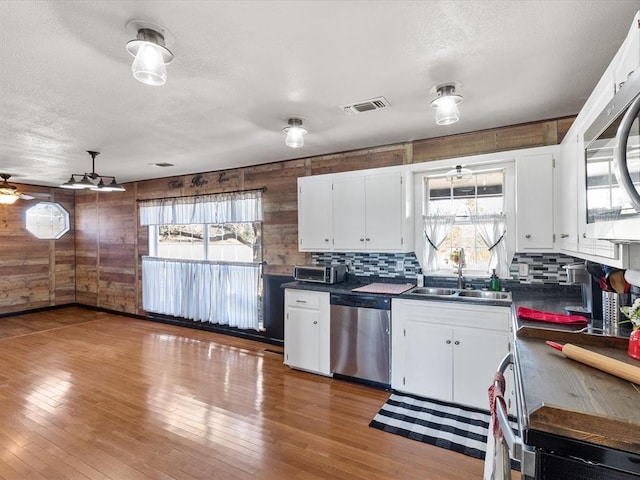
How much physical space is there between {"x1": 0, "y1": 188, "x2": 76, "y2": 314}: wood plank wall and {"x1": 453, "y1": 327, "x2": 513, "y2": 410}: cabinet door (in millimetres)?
7560

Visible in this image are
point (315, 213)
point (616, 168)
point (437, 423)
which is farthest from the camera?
point (315, 213)

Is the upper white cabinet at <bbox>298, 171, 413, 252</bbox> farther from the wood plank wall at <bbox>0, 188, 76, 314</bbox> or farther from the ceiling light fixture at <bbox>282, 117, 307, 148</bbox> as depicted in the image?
the wood plank wall at <bbox>0, 188, 76, 314</bbox>

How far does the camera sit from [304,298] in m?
3.54

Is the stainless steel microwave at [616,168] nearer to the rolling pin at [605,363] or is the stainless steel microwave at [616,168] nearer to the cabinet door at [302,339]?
the rolling pin at [605,363]

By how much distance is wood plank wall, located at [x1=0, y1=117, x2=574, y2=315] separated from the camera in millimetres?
3338

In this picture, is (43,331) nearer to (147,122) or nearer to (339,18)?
(147,122)

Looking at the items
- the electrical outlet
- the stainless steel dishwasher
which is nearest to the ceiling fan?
the stainless steel dishwasher

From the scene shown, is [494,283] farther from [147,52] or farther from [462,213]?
[147,52]

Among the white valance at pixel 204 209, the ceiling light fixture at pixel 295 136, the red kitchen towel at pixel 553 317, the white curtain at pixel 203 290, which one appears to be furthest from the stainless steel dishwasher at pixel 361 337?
the white valance at pixel 204 209

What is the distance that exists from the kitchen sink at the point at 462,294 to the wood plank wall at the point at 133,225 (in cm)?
133

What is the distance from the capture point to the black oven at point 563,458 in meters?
0.80

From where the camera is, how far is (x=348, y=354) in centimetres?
325

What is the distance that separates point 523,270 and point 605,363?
82.6 inches

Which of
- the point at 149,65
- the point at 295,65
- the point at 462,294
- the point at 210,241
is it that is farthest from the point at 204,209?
the point at 462,294
